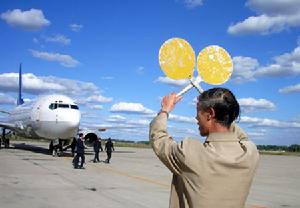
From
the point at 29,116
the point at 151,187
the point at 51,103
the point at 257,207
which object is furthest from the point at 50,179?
the point at 29,116

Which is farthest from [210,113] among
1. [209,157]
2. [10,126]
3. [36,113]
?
[10,126]

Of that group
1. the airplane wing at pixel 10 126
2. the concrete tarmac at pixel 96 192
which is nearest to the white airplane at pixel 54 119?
the airplane wing at pixel 10 126

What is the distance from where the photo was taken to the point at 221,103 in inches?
100.0

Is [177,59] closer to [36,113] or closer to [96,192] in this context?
[96,192]

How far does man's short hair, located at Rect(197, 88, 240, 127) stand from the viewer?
2539 mm

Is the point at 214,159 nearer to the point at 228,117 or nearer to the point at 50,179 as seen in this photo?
the point at 228,117

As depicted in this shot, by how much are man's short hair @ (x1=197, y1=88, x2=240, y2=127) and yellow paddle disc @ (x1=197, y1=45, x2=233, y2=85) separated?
7 centimetres

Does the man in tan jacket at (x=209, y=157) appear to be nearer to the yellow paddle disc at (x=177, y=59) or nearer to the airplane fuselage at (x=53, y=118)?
the yellow paddle disc at (x=177, y=59)

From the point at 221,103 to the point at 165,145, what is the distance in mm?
398

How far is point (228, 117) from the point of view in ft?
8.45

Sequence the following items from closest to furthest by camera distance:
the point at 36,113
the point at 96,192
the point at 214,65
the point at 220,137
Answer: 1. the point at 220,137
2. the point at 214,65
3. the point at 96,192
4. the point at 36,113

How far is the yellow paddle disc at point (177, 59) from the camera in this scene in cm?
244

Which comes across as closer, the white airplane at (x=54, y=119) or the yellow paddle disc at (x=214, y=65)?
the yellow paddle disc at (x=214, y=65)

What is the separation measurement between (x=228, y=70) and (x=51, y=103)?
28.0 meters
